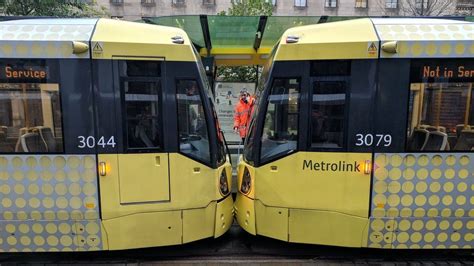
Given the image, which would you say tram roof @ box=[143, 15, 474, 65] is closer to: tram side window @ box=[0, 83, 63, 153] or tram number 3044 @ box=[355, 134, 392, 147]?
tram number 3044 @ box=[355, 134, 392, 147]

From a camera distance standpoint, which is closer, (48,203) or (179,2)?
(48,203)

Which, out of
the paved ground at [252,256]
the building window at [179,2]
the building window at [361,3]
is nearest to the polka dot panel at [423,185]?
the paved ground at [252,256]

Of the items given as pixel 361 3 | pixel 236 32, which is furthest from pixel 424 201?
pixel 361 3

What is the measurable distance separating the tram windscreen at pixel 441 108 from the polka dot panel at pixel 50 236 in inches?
149

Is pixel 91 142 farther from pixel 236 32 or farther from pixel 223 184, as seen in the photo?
pixel 236 32

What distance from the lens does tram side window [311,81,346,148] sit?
4328mm

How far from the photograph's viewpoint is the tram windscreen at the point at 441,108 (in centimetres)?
→ 423

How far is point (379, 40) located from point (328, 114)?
0.99m

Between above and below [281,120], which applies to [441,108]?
above

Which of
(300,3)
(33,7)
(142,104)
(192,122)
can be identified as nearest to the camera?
(142,104)

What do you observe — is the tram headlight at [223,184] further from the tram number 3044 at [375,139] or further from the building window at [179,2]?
the building window at [179,2]

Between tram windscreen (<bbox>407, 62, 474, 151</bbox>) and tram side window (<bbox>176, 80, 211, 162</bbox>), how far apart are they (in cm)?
239

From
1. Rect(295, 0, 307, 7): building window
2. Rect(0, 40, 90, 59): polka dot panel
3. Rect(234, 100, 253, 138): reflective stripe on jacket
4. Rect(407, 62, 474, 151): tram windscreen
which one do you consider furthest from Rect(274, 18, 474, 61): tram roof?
Rect(295, 0, 307, 7): building window

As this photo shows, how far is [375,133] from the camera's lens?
4.30 m
